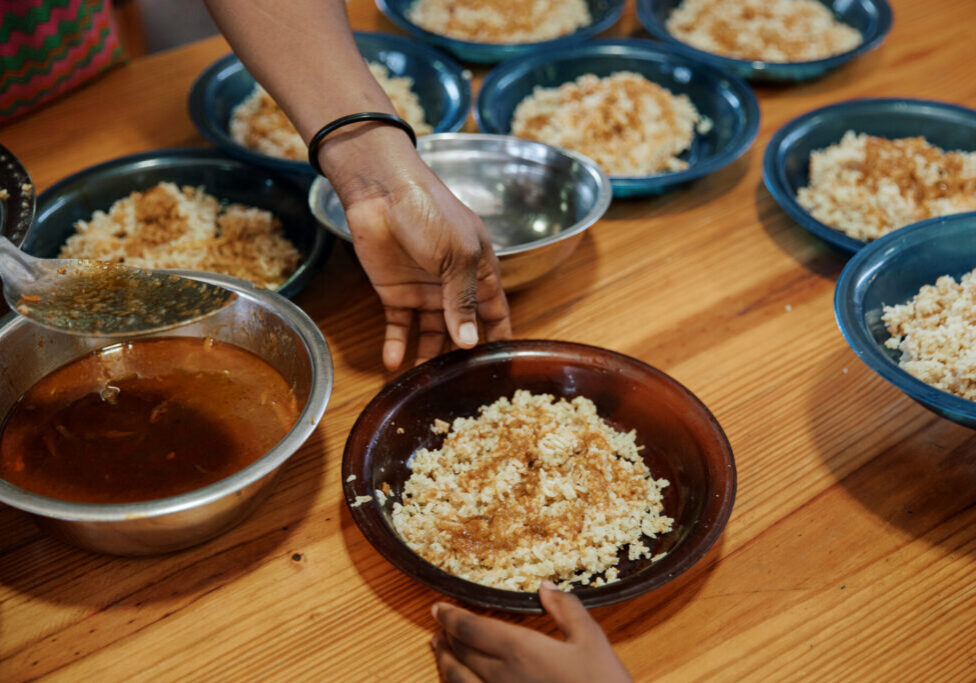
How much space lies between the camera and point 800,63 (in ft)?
6.92

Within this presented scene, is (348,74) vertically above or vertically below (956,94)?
above

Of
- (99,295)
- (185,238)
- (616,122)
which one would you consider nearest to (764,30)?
(616,122)

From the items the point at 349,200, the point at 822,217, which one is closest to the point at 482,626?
the point at 349,200

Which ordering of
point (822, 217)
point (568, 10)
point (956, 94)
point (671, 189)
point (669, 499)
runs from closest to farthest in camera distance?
point (669, 499) → point (822, 217) → point (671, 189) → point (956, 94) → point (568, 10)

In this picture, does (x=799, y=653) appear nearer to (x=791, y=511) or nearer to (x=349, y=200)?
A: (x=791, y=511)

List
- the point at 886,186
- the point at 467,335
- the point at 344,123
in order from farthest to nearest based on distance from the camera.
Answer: the point at 886,186
the point at 344,123
the point at 467,335

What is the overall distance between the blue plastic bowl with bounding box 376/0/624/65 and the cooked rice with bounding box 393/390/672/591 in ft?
3.89

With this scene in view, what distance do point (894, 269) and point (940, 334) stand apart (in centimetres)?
15

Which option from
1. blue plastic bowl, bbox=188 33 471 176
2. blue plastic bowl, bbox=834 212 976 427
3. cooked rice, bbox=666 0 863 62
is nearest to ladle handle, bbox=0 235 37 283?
blue plastic bowl, bbox=188 33 471 176

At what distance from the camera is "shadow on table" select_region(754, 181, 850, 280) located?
1673 mm

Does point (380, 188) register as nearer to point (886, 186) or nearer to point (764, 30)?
point (886, 186)

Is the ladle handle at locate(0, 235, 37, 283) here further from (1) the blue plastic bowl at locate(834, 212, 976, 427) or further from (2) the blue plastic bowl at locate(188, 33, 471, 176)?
(1) the blue plastic bowl at locate(834, 212, 976, 427)

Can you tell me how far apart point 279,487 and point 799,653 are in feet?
2.46

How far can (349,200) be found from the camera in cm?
138
